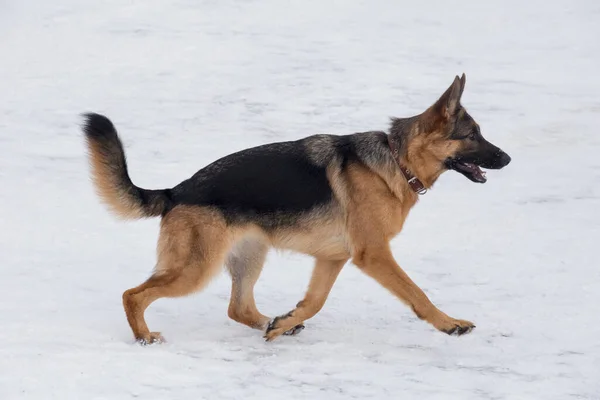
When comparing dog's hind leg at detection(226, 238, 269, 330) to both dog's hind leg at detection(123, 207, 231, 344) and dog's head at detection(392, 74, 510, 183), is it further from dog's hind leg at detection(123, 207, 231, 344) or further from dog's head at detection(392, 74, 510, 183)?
dog's head at detection(392, 74, 510, 183)

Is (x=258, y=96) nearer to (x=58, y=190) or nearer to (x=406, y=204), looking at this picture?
(x=58, y=190)

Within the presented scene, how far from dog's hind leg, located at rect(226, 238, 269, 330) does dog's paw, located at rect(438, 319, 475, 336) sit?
4.14 feet

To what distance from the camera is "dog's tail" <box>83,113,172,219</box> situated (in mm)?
6477

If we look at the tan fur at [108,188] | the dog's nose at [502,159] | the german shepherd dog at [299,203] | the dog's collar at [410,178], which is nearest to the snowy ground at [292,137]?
the german shepherd dog at [299,203]

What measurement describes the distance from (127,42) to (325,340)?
25.7 ft

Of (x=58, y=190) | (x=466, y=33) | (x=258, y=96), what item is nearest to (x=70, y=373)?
(x=58, y=190)

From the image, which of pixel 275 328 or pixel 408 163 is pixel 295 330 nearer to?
pixel 275 328

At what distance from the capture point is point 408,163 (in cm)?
682

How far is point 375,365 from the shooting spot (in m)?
6.09

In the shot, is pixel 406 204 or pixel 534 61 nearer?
pixel 406 204

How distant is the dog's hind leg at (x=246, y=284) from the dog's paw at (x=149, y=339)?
756 mm

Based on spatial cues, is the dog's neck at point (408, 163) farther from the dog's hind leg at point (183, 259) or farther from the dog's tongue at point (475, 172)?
the dog's hind leg at point (183, 259)

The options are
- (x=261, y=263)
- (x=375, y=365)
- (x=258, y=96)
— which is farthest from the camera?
(x=258, y=96)

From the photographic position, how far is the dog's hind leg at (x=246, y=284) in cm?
701
